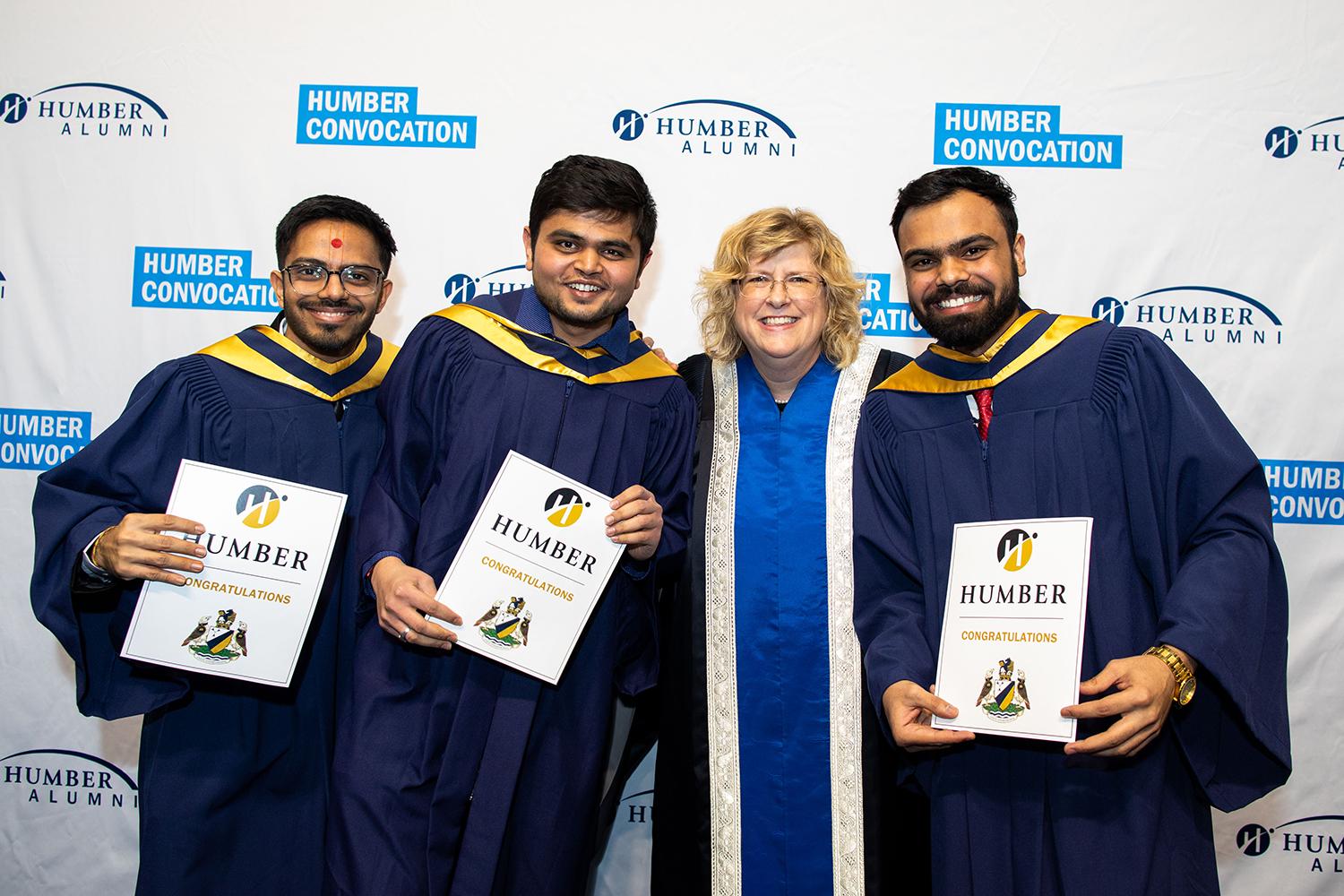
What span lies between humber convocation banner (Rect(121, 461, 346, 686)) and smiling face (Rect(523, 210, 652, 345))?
29.2 inches

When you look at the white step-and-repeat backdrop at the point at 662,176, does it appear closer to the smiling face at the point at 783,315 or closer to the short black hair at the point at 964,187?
the smiling face at the point at 783,315

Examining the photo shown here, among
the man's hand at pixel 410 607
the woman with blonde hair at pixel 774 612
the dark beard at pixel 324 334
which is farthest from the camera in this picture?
the dark beard at pixel 324 334

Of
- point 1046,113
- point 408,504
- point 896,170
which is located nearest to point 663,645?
point 408,504

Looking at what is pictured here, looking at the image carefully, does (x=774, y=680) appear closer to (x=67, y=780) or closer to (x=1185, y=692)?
(x=1185, y=692)

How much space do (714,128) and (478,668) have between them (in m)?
2.26

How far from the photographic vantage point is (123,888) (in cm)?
362

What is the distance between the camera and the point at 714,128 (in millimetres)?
3549

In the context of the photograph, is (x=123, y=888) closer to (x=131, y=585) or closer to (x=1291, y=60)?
(x=131, y=585)

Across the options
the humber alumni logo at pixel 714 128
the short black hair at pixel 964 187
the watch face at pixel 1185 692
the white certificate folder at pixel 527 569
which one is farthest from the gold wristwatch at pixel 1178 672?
the humber alumni logo at pixel 714 128

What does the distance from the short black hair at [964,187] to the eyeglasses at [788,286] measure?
1.06 ft

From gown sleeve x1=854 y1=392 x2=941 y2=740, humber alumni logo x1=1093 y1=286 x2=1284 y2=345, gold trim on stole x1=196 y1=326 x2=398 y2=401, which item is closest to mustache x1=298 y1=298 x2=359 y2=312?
gold trim on stole x1=196 y1=326 x2=398 y2=401

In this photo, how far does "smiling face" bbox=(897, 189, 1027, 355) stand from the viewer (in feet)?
7.36

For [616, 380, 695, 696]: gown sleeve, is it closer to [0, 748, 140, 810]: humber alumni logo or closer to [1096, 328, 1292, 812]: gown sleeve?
[1096, 328, 1292, 812]: gown sleeve

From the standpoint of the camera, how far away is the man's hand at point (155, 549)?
2105 millimetres
